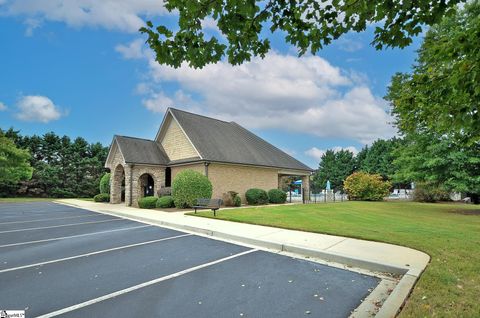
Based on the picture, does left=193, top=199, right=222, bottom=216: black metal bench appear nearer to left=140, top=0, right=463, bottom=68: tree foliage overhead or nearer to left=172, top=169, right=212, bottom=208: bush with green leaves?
left=172, top=169, right=212, bottom=208: bush with green leaves

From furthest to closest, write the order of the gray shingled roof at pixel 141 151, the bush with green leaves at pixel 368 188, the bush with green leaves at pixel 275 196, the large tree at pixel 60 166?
1. the large tree at pixel 60 166
2. the bush with green leaves at pixel 368 188
3. the bush with green leaves at pixel 275 196
4. the gray shingled roof at pixel 141 151

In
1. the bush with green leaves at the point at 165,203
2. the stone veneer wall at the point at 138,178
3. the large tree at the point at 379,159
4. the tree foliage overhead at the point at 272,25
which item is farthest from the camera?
the large tree at the point at 379,159

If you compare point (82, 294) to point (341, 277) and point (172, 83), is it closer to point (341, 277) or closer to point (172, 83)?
point (341, 277)

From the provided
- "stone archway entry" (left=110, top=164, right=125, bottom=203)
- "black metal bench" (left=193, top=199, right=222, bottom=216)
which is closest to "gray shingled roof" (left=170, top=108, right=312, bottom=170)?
"black metal bench" (left=193, top=199, right=222, bottom=216)

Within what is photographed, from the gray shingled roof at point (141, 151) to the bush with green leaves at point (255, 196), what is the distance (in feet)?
24.7

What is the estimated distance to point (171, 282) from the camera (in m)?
4.86

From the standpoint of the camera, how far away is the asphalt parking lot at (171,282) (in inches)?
153

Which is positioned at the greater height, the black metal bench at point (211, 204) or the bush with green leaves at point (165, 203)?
the black metal bench at point (211, 204)

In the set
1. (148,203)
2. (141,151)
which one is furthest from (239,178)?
(141,151)

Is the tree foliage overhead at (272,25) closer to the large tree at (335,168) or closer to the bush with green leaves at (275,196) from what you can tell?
the bush with green leaves at (275,196)

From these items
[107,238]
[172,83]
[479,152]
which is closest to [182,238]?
[107,238]

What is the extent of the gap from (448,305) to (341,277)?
171 centimetres

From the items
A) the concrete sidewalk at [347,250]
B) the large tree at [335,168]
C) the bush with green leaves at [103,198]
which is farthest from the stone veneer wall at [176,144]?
the large tree at [335,168]

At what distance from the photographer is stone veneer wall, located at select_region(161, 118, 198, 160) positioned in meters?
22.0
